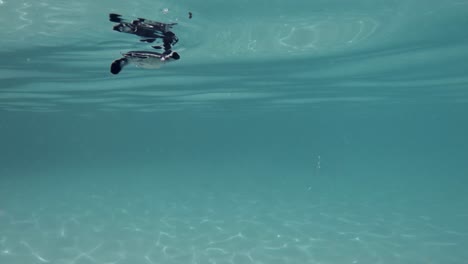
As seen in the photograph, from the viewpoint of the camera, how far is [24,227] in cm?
1455

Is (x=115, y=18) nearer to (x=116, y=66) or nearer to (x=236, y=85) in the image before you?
(x=116, y=66)

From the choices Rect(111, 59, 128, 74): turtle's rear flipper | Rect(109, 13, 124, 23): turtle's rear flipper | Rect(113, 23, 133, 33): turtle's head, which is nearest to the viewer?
Rect(111, 59, 128, 74): turtle's rear flipper

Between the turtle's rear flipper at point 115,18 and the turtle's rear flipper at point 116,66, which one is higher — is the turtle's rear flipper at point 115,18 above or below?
above

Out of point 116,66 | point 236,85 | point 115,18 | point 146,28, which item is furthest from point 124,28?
point 236,85

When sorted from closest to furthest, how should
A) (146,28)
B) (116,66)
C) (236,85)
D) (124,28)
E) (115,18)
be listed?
(116,66) < (115,18) < (146,28) < (124,28) < (236,85)

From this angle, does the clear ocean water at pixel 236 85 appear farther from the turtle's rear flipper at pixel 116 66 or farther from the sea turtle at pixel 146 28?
the turtle's rear flipper at pixel 116 66

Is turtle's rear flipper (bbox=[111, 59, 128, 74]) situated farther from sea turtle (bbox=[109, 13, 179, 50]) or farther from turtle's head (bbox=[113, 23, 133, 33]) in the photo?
turtle's head (bbox=[113, 23, 133, 33])

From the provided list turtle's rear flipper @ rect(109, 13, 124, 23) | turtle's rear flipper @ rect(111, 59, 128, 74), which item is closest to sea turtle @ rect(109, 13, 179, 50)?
turtle's rear flipper @ rect(109, 13, 124, 23)

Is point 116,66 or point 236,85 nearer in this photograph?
point 116,66

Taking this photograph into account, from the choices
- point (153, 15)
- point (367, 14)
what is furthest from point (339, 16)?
point (153, 15)

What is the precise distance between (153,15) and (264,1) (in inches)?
129

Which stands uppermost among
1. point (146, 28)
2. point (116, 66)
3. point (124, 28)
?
point (124, 28)

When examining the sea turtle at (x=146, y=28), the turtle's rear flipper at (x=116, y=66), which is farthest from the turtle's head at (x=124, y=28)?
the turtle's rear flipper at (x=116, y=66)

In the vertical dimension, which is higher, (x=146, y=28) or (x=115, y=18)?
(x=115, y=18)
